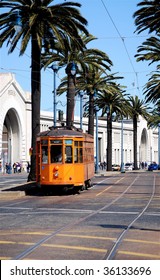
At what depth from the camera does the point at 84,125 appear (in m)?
112

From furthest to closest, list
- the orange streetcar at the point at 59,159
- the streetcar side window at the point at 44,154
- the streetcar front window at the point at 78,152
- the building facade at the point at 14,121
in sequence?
the building facade at the point at 14,121, the streetcar front window at the point at 78,152, the streetcar side window at the point at 44,154, the orange streetcar at the point at 59,159

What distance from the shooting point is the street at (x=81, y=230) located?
11.7m

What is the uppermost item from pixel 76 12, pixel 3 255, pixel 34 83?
pixel 76 12

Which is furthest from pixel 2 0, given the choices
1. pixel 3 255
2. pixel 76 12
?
Answer: pixel 3 255

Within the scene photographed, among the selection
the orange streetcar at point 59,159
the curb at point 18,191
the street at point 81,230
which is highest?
the orange streetcar at point 59,159

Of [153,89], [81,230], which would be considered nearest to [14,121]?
[153,89]

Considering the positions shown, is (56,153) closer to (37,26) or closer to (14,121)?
(37,26)

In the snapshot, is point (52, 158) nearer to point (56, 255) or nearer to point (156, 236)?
point (156, 236)

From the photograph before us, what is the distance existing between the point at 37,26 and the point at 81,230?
21.9m

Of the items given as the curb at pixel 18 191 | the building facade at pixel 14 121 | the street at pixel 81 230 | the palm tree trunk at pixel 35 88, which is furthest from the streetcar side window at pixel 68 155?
the building facade at pixel 14 121

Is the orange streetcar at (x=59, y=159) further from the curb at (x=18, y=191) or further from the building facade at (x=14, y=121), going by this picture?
the building facade at (x=14, y=121)

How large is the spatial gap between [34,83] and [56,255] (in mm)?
26214

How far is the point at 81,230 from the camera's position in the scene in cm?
1565

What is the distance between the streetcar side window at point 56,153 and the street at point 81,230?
5.16 meters
